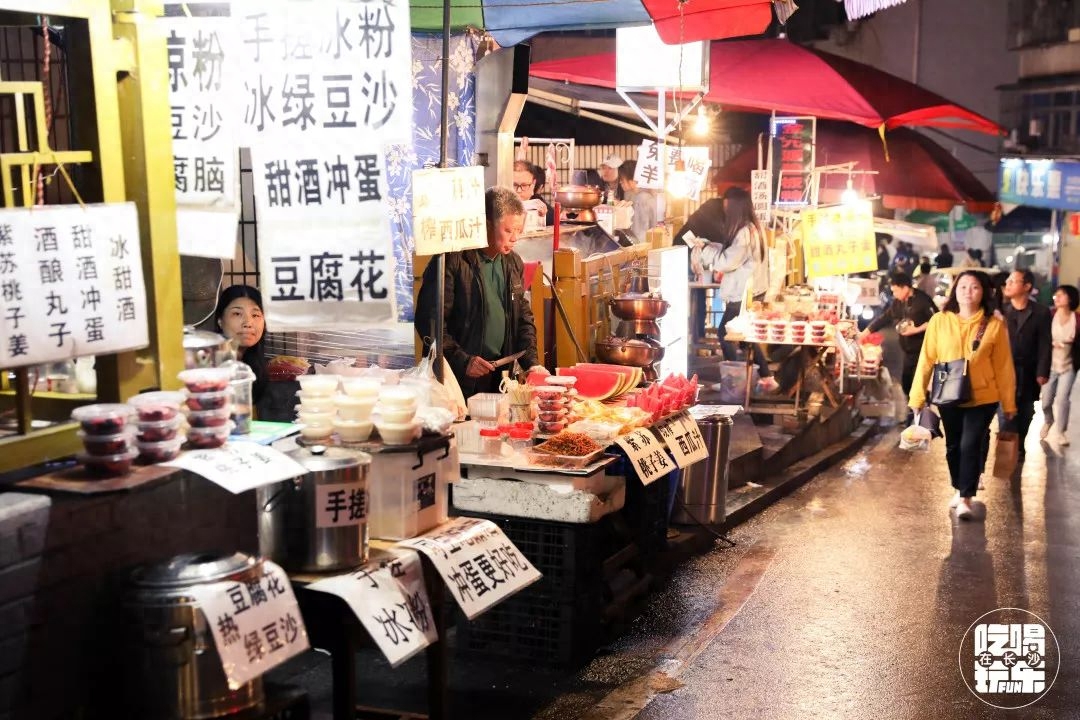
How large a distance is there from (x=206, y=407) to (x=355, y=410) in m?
0.73

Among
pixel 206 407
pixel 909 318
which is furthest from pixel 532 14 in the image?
pixel 909 318

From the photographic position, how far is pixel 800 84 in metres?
17.1

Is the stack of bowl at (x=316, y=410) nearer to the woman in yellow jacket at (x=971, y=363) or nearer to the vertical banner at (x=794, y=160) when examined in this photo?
the woman in yellow jacket at (x=971, y=363)

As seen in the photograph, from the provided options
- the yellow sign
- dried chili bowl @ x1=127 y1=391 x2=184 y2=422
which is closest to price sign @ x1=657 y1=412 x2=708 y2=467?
dried chili bowl @ x1=127 y1=391 x2=184 y2=422

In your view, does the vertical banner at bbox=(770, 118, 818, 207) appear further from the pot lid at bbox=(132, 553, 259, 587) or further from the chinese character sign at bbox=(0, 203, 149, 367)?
the pot lid at bbox=(132, 553, 259, 587)

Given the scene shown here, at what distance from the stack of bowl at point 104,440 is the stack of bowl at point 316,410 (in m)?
0.97

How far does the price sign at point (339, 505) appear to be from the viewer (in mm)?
5039

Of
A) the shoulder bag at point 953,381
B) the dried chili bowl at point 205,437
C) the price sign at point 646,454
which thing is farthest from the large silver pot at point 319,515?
the shoulder bag at point 953,381

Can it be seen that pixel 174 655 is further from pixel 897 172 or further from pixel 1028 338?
pixel 897 172

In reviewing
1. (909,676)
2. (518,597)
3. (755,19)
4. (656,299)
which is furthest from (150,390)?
(755,19)

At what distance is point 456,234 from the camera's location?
24.7 ft

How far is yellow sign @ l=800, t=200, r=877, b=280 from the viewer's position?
55.0 feet

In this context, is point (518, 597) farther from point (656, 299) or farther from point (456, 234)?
point (656, 299)

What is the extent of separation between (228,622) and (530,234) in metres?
7.55
